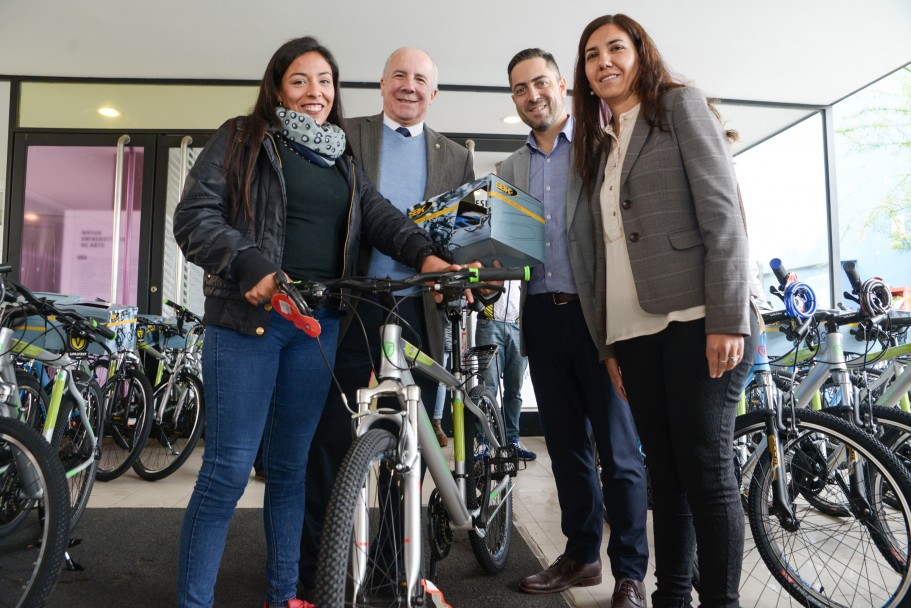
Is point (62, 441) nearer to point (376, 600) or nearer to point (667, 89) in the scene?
point (376, 600)

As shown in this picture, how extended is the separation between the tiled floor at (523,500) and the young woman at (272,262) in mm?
1060

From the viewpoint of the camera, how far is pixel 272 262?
129cm

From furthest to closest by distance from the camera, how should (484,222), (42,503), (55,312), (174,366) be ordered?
(174,366)
(55,312)
(42,503)
(484,222)

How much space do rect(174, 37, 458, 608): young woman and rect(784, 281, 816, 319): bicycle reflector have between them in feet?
4.87

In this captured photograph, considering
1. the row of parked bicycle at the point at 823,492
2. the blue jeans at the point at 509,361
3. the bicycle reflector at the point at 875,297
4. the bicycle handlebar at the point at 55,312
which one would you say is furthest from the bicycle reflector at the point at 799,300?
the bicycle handlebar at the point at 55,312

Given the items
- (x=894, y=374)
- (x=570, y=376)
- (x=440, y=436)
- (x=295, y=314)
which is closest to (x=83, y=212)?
(x=440, y=436)

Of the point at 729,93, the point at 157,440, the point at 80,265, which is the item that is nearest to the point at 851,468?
the point at 157,440

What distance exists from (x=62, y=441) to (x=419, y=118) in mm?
1972

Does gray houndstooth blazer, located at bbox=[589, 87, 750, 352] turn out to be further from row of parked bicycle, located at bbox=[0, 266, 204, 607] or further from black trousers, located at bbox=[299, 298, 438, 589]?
row of parked bicycle, located at bbox=[0, 266, 204, 607]

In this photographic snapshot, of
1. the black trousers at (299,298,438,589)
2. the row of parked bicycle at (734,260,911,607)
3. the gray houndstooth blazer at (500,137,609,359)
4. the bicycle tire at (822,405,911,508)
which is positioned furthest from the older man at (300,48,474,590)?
the bicycle tire at (822,405,911,508)

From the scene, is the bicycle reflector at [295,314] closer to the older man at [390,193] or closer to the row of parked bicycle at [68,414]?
the older man at [390,193]

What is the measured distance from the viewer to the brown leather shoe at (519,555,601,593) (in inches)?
76.5

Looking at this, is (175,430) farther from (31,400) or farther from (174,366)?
(31,400)

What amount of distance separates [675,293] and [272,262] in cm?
89
